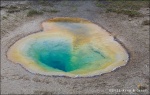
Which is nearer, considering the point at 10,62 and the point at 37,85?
the point at 37,85

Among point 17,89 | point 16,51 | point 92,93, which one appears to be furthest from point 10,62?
point 92,93

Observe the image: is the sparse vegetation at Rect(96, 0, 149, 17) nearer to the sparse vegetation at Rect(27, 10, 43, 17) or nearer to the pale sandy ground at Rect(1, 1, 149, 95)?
the pale sandy ground at Rect(1, 1, 149, 95)

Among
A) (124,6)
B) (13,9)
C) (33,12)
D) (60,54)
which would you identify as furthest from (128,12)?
(13,9)

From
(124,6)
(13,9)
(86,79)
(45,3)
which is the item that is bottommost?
(86,79)

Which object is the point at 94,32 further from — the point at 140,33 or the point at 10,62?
the point at 10,62

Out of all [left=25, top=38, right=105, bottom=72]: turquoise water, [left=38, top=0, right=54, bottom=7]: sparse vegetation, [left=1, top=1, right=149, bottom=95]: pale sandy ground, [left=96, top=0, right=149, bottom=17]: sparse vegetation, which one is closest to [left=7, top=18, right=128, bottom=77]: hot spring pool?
[left=25, top=38, right=105, bottom=72]: turquoise water

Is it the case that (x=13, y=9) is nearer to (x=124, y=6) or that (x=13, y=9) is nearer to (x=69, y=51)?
(x=69, y=51)
